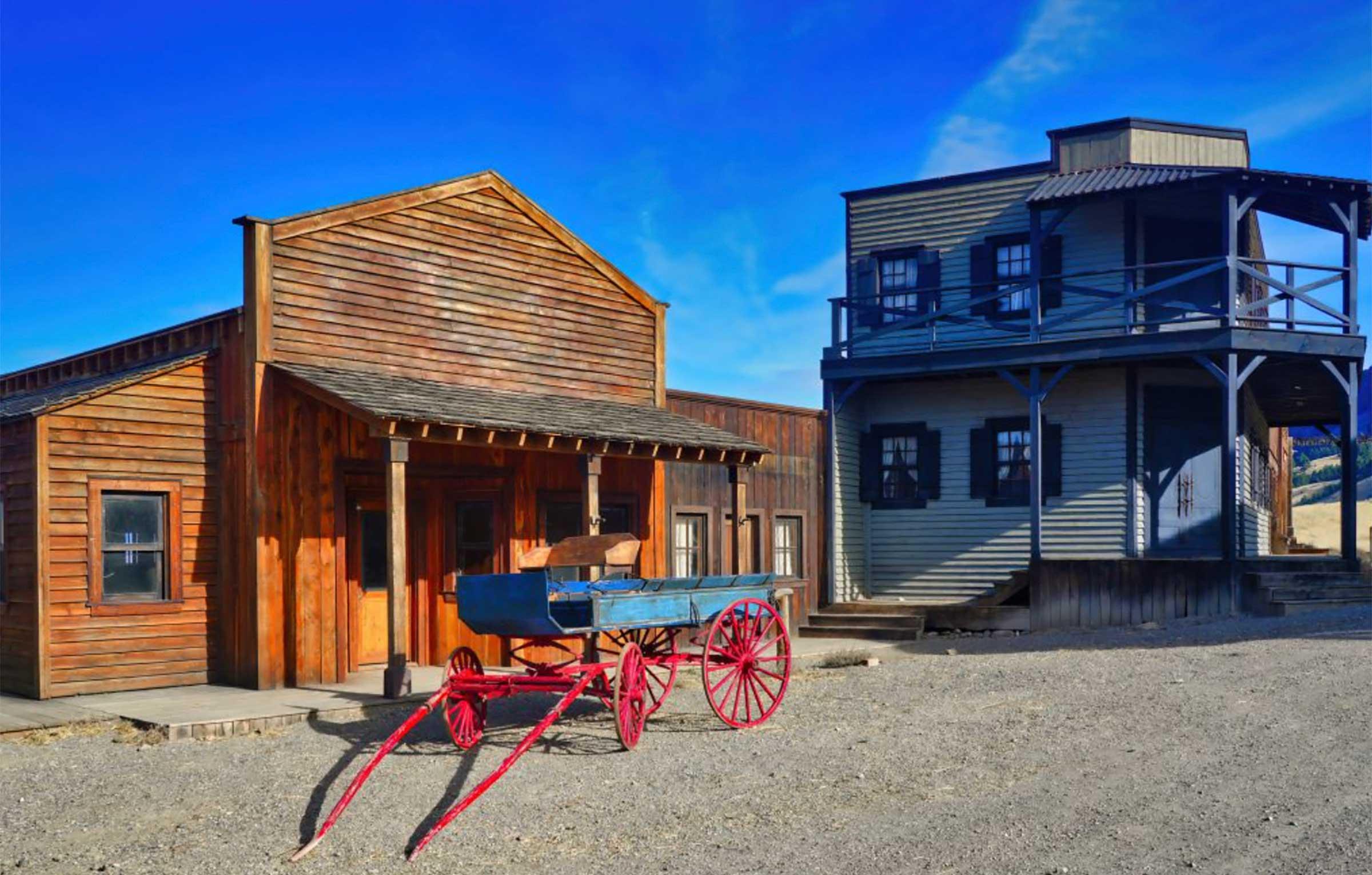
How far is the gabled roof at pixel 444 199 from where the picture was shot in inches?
533

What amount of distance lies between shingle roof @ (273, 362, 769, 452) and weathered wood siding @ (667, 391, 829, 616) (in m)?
1.35

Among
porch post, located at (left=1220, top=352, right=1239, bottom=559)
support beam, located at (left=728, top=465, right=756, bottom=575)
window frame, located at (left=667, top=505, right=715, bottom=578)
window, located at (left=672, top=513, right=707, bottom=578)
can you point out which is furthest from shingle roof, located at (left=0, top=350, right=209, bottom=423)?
porch post, located at (left=1220, top=352, right=1239, bottom=559)

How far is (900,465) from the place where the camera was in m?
23.3

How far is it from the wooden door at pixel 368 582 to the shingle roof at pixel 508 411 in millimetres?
1529

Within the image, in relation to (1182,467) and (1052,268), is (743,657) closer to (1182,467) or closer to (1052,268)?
(1182,467)

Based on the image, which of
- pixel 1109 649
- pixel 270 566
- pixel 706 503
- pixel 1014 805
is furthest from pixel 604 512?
pixel 1014 805

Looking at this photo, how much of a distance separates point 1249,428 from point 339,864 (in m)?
20.8

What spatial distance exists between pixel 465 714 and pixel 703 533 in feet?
28.4

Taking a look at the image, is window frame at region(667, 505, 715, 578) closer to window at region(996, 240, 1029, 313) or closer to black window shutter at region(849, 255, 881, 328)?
black window shutter at region(849, 255, 881, 328)

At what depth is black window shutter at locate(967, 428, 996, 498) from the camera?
22422 mm

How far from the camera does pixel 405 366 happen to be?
14.6m

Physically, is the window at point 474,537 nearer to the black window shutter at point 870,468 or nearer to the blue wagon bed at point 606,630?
the blue wagon bed at point 606,630

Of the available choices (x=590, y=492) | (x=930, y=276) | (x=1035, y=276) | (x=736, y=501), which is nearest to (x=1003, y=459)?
(x=1035, y=276)

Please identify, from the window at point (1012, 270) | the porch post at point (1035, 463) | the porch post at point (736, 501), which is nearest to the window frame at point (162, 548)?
the porch post at point (736, 501)
